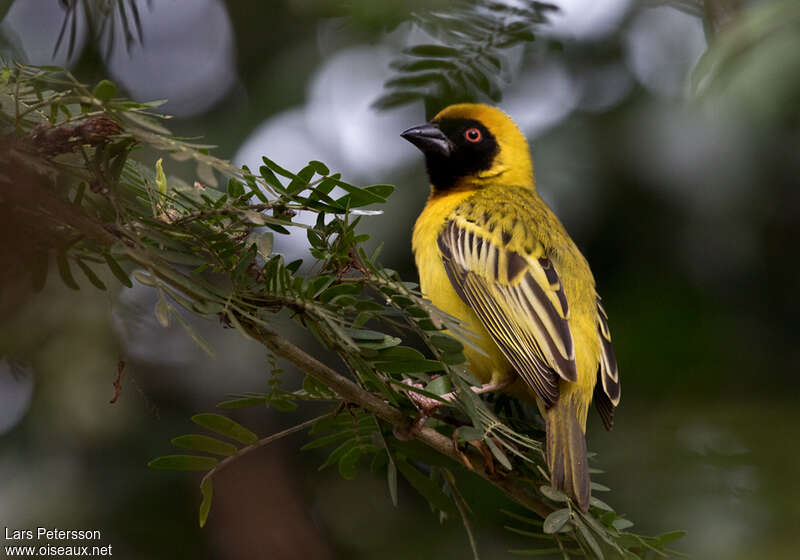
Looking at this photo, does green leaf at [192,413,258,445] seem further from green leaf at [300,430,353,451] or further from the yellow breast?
the yellow breast

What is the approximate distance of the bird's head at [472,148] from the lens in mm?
3945

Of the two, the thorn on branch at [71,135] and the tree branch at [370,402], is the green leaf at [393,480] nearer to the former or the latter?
the tree branch at [370,402]

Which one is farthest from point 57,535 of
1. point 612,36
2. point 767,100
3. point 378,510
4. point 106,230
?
point 612,36

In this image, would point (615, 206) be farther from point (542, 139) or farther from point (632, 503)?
point (632, 503)

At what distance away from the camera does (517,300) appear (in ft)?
9.47

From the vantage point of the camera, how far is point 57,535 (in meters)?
2.68

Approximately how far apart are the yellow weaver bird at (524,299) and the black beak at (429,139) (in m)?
0.29

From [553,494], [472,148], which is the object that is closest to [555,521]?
[553,494]

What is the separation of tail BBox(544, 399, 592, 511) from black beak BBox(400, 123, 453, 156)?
1.74 meters

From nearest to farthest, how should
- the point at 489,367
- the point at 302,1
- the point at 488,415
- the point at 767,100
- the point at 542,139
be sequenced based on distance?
the point at 767,100 < the point at 488,415 < the point at 489,367 < the point at 302,1 < the point at 542,139

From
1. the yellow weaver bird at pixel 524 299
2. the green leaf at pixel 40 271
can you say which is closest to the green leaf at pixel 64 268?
the green leaf at pixel 40 271

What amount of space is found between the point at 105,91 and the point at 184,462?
853mm

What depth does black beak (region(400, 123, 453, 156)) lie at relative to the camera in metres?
3.86

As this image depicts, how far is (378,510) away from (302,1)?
83.7 inches
